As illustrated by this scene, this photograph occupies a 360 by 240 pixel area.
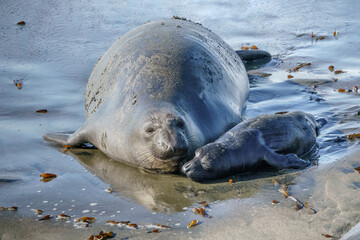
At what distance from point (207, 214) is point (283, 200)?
64cm

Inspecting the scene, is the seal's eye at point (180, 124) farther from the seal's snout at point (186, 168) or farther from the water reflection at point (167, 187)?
the water reflection at point (167, 187)

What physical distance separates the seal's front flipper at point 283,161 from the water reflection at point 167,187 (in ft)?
0.31

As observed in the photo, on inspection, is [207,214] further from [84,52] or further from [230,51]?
→ [84,52]

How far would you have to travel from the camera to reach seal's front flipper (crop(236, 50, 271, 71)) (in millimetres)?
9227

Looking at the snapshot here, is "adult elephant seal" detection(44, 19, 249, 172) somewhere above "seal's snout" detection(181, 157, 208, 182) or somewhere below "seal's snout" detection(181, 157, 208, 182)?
above

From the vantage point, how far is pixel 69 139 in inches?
235

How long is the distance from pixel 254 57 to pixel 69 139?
4230 millimetres

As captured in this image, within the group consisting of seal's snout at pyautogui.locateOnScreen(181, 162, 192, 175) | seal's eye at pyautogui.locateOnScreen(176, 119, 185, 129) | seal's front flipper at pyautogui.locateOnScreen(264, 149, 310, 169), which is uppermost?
seal's eye at pyautogui.locateOnScreen(176, 119, 185, 129)

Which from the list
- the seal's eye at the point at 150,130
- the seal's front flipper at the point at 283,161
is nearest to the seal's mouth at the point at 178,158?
the seal's eye at the point at 150,130

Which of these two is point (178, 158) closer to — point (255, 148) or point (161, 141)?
point (161, 141)

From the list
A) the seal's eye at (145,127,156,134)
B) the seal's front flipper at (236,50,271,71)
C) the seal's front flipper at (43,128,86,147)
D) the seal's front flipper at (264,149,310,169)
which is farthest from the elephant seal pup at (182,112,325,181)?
the seal's front flipper at (236,50,271,71)

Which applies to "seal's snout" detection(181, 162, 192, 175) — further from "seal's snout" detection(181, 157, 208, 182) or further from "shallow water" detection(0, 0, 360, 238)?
"shallow water" detection(0, 0, 360, 238)

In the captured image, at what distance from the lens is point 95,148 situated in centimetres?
608

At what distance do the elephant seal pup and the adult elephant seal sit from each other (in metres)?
0.22
